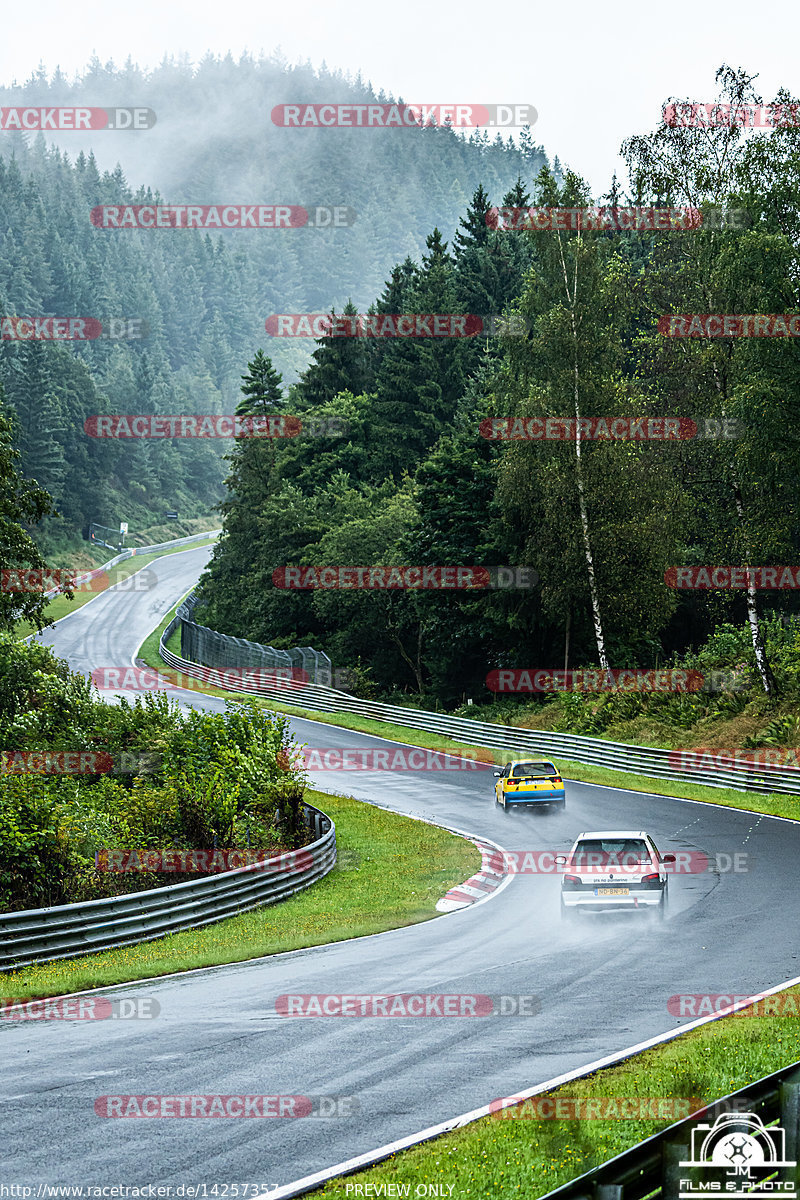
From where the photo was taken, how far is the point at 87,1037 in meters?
11.5

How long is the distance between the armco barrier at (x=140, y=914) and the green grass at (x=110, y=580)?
5330 cm

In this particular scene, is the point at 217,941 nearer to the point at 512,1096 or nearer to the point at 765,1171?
the point at 512,1096

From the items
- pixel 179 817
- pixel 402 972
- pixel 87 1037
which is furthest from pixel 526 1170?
pixel 179 817

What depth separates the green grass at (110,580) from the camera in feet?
283

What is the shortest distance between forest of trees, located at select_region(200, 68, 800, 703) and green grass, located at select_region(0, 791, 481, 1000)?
1469 cm
